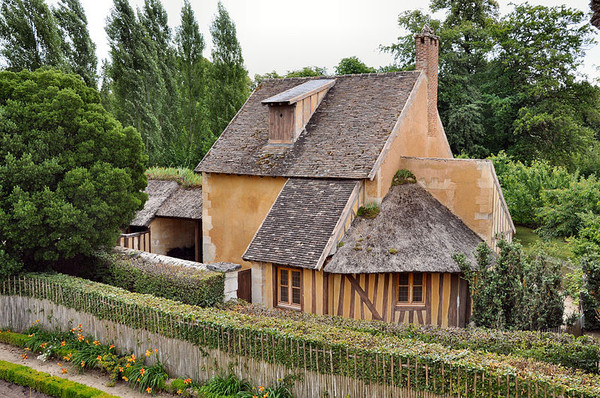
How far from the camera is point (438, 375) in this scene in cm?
816

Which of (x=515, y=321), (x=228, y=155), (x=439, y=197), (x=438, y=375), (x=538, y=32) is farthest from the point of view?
(x=538, y=32)

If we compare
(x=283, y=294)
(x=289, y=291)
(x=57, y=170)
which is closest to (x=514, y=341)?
(x=289, y=291)

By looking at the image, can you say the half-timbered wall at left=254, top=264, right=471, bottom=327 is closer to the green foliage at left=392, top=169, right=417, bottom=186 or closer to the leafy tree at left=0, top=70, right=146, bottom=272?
the green foliage at left=392, top=169, right=417, bottom=186

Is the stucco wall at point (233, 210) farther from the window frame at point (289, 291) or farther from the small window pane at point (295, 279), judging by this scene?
the small window pane at point (295, 279)

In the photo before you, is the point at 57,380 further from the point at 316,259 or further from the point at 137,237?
the point at 137,237

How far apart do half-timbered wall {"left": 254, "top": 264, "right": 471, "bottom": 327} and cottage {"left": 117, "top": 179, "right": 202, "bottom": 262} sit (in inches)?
331

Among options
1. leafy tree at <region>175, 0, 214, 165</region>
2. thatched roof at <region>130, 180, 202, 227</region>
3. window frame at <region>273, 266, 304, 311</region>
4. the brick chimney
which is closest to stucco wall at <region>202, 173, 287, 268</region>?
thatched roof at <region>130, 180, 202, 227</region>

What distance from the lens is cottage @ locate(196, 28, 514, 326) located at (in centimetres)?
1523

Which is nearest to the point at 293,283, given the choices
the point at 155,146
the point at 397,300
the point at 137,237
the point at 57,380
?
the point at 397,300

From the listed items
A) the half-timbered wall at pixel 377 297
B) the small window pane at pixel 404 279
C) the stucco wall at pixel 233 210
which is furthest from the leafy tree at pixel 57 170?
the small window pane at pixel 404 279

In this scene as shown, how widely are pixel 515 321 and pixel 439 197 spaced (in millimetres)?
6242

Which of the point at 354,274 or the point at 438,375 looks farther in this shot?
the point at 354,274

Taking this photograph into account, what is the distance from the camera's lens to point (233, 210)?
63.4ft

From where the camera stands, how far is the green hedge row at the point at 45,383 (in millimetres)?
10047
